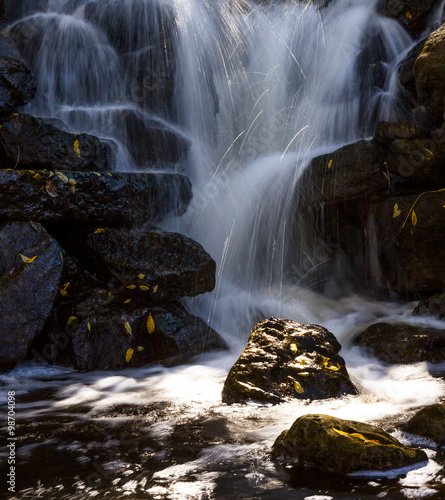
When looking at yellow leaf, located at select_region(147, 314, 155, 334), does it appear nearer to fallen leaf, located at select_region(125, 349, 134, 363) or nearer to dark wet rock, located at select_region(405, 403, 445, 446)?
fallen leaf, located at select_region(125, 349, 134, 363)

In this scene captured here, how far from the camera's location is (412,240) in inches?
223

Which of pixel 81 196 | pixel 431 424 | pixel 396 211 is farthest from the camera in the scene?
pixel 396 211

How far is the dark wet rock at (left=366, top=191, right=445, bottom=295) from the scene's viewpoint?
5.54 meters

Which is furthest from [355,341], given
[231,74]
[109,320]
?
[231,74]

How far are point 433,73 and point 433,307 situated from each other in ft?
9.51

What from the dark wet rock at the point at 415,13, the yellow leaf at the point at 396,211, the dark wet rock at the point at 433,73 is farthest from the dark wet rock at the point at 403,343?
the dark wet rock at the point at 415,13

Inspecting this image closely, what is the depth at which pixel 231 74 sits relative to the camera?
8.57 metres

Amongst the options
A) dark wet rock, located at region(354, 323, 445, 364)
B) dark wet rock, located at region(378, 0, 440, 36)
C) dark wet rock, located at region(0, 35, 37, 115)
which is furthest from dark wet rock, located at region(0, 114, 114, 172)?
dark wet rock, located at region(378, 0, 440, 36)

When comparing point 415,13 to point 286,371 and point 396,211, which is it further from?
point 286,371

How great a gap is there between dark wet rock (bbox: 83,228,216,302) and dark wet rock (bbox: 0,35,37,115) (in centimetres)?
225

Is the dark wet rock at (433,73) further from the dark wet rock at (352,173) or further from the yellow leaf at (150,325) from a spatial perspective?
the yellow leaf at (150,325)

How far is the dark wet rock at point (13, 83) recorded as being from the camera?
5645mm

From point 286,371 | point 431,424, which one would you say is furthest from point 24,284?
point 431,424

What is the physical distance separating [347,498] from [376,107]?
652cm
